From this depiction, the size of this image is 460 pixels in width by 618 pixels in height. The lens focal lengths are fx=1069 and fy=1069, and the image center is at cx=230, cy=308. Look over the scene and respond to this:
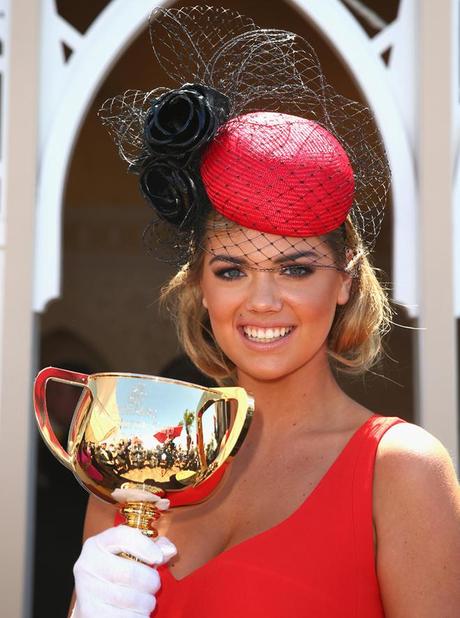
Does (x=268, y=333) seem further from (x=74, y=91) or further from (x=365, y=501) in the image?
(x=74, y=91)

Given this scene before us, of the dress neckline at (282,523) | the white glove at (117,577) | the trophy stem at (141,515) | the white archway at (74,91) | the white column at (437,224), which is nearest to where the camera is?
the white glove at (117,577)

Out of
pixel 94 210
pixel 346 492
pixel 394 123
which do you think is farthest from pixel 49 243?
pixel 94 210

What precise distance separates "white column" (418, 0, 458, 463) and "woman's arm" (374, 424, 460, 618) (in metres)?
1.67

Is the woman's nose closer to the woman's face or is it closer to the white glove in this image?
the woman's face

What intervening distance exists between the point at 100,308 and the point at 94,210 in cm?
65

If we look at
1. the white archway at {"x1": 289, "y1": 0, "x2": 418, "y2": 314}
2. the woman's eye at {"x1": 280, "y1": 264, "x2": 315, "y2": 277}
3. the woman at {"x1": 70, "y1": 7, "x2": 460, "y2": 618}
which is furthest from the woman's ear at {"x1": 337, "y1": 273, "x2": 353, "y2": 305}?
the white archway at {"x1": 289, "y1": 0, "x2": 418, "y2": 314}

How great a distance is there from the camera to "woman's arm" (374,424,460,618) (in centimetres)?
151

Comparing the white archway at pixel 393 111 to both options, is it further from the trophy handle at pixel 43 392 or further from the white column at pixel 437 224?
the trophy handle at pixel 43 392

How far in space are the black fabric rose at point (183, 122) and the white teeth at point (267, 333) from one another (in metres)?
0.30

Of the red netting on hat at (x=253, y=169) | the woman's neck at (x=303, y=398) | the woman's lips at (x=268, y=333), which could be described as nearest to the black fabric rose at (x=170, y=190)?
the red netting on hat at (x=253, y=169)

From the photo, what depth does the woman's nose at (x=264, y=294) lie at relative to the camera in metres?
1.73

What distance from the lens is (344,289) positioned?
1.87 m

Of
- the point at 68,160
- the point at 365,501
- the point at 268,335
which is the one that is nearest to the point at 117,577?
the point at 365,501

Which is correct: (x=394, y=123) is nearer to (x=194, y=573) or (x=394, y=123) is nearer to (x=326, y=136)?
(x=326, y=136)
